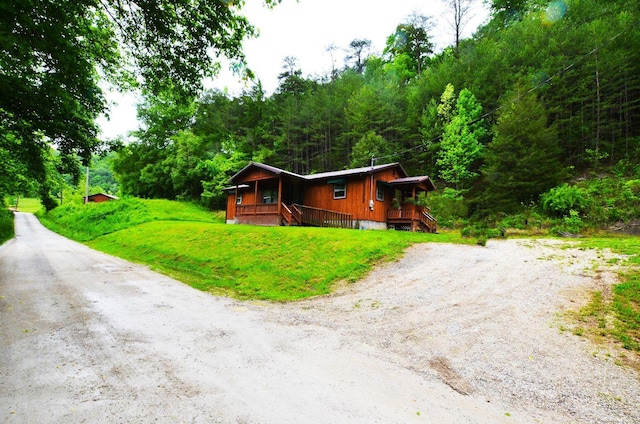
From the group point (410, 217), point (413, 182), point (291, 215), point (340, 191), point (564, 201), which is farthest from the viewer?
→ point (340, 191)

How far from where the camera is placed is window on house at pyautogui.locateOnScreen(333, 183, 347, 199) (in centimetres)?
1881

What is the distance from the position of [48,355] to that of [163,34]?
562cm

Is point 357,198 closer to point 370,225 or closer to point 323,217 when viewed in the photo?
point 370,225

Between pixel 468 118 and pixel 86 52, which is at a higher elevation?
pixel 468 118

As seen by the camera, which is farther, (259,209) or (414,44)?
(414,44)

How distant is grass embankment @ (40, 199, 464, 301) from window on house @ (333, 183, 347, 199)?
576cm

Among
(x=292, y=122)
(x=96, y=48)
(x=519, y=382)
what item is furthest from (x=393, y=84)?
(x=519, y=382)

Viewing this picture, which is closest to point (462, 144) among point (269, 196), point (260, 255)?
point (269, 196)

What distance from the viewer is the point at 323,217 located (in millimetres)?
18016

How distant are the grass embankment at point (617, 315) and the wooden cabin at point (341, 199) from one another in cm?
1225

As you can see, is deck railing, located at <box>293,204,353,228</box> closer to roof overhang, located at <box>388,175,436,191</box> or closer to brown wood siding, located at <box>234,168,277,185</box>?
brown wood siding, located at <box>234,168,277,185</box>

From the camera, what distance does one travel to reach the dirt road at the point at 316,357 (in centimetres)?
279

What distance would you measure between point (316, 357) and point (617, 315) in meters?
5.23

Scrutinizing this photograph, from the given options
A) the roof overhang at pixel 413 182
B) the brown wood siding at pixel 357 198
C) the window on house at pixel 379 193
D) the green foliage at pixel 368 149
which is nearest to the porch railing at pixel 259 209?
the brown wood siding at pixel 357 198
